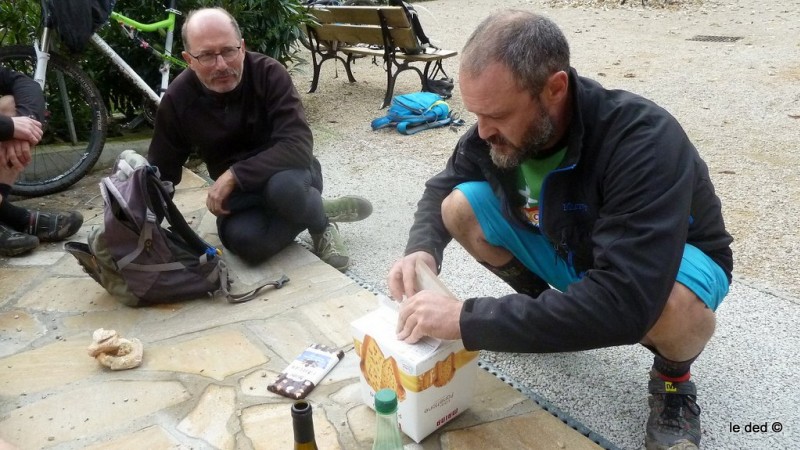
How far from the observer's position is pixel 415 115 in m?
5.93

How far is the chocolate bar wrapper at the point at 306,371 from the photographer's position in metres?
2.42

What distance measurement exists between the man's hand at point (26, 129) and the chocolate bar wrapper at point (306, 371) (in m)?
1.97

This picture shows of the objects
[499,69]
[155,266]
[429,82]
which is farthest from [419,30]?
[499,69]

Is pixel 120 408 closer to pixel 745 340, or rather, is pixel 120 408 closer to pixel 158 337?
pixel 158 337

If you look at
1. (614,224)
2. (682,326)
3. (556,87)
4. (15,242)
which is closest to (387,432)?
(614,224)

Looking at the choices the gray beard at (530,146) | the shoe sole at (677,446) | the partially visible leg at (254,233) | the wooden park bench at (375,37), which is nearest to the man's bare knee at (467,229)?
the gray beard at (530,146)

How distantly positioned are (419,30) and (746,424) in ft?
18.1

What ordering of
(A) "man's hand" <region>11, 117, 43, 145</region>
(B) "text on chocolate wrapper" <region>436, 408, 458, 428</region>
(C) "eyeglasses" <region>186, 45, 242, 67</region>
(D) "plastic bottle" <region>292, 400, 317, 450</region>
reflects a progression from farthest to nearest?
(A) "man's hand" <region>11, 117, 43, 145</region>, (C) "eyeglasses" <region>186, 45, 242, 67</region>, (B) "text on chocolate wrapper" <region>436, 408, 458, 428</region>, (D) "plastic bottle" <region>292, 400, 317, 450</region>

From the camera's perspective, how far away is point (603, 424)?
2287 mm

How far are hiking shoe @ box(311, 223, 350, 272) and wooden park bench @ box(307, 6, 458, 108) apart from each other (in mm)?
3359

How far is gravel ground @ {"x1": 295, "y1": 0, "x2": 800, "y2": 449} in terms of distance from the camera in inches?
94.9

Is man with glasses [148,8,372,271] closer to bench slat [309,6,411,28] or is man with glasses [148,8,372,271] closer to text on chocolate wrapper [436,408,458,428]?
text on chocolate wrapper [436,408,458,428]

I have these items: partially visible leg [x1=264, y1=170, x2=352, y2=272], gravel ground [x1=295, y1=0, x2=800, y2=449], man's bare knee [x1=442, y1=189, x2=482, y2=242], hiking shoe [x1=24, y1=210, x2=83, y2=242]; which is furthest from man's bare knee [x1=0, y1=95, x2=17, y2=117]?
man's bare knee [x1=442, y1=189, x2=482, y2=242]

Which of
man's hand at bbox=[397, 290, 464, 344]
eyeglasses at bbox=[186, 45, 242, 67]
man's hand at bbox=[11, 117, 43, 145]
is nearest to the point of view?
man's hand at bbox=[397, 290, 464, 344]
